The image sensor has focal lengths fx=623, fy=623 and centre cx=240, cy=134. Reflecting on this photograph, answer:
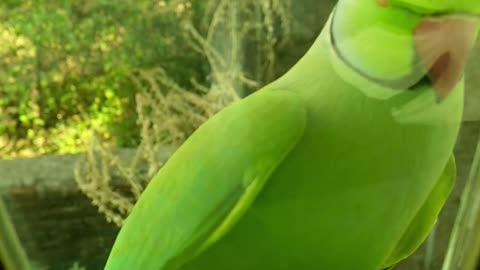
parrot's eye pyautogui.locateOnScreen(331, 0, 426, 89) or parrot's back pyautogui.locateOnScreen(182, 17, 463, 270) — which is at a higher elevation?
parrot's eye pyautogui.locateOnScreen(331, 0, 426, 89)

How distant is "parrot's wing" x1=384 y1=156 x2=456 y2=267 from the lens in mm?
325

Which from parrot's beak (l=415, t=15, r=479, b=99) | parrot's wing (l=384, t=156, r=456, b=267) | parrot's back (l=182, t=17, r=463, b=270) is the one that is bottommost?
parrot's wing (l=384, t=156, r=456, b=267)

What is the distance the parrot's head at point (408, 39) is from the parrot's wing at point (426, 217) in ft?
0.23

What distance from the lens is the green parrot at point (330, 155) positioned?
0.26 m

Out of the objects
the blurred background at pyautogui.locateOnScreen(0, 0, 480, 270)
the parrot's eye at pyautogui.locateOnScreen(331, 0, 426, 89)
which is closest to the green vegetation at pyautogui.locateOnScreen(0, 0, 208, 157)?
the blurred background at pyautogui.locateOnScreen(0, 0, 480, 270)

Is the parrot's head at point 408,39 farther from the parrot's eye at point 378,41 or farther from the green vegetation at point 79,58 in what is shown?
the green vegetation at point 79,58

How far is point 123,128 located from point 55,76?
52 mm

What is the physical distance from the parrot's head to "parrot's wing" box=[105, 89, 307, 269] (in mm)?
35

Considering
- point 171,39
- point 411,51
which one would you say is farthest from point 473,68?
point 171,39

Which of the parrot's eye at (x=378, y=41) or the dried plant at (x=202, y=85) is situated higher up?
the parrot's eye at (x=378, y=41)

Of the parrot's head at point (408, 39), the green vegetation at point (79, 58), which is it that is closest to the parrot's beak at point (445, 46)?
the parrot's head at point (408, 39)

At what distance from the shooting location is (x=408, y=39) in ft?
0.82

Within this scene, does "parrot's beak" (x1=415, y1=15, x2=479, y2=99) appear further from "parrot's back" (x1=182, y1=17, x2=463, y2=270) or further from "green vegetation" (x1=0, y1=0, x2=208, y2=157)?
"green vegetation" (x1=0, y1=0, x2=208, y2=157)

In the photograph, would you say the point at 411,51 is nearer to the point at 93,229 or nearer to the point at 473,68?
the point at 473,68
